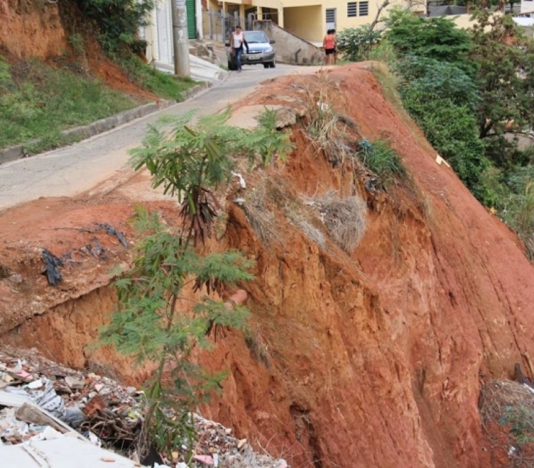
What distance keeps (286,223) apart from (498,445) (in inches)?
227

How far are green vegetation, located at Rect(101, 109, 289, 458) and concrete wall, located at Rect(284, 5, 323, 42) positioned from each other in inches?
1613

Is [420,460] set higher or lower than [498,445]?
higher

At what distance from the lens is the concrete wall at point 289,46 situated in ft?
130

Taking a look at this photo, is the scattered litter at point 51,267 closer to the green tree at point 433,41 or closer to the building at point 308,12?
the green tree at point 433,41

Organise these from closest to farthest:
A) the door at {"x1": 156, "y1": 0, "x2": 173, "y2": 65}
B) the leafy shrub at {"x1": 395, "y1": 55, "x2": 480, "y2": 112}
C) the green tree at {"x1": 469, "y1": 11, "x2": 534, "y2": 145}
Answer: the leafy shrub at {"x1": 395, "y1": 55, "x2": 480, "y2": 112}, the green tree at {"x1": 469, "y1": 11, "x2": 534, "y2": 145}, the door at {"x1": 156, "y1": 0, "x2": 173, "y2": 65}

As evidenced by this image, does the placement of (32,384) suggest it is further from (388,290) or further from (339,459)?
(388,290)

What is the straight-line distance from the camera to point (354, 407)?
30.9 feet

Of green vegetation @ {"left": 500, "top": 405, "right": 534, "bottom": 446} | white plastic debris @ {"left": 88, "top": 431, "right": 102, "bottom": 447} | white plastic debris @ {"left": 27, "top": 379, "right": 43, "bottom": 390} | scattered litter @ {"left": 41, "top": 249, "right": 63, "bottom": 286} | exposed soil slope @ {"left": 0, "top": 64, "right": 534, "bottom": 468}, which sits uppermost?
scattered litter @ {"left": 41, "top": 249, "right": 63, "bottom": 286}

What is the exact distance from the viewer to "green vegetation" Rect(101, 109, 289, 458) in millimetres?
4426

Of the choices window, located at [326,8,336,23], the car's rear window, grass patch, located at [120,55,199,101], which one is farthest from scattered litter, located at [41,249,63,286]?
window, located at [326,8,336,23]

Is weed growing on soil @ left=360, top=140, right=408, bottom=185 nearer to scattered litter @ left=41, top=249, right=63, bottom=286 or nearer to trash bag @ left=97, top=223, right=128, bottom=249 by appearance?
trash bag @ left=97, top=223, right=128, bottom=249

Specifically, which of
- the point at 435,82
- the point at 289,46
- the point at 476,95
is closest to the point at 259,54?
the point at 289,46

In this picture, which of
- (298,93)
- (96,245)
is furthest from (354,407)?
(298,93)

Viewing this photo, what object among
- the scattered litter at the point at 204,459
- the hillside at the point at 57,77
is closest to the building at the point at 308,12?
the hillside at the point at 57,77
